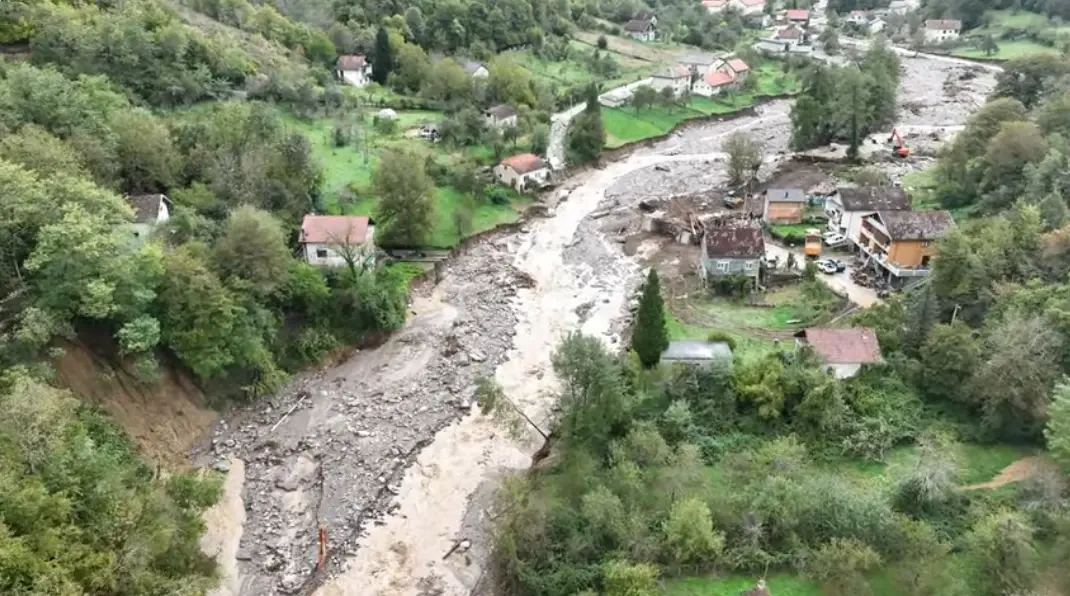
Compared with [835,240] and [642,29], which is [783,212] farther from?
[642,29]

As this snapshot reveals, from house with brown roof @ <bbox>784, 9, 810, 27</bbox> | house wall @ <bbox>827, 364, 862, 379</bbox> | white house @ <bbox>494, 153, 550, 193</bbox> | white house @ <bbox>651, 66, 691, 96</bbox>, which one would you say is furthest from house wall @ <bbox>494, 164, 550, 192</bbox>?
house with brown roof @ <bbox>784, 9, 810, 27</bbox>

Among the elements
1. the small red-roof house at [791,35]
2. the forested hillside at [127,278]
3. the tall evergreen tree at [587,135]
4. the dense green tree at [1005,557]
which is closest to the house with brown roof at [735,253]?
the forested hillside at [127,278]

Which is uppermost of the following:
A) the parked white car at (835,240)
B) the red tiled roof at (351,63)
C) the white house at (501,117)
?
the red tiled roof at (351,63)

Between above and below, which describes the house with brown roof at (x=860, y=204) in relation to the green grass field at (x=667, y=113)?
above

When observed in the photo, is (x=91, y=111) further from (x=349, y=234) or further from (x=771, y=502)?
(x=771, y=502)

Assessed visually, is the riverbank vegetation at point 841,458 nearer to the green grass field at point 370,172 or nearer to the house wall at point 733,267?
the house wall at point 733,267

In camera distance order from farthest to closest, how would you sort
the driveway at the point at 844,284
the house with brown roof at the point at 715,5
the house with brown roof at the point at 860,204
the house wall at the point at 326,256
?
the house with brown roof at the point at 715,5 < the house with brown roof at the point at 860,204 < the driveway at the point at 844,284 < the house wall at the point at 326,256
